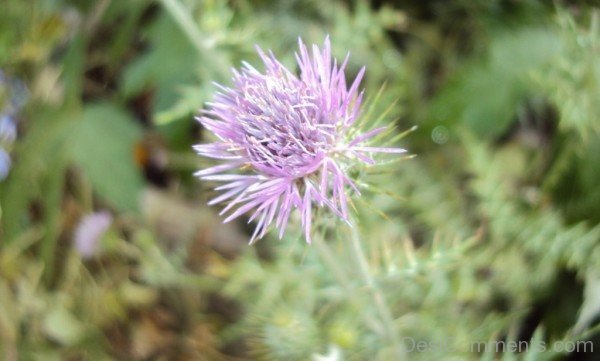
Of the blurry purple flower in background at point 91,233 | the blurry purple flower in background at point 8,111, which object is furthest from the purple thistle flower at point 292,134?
the blurry purple flower in background at point 8,111

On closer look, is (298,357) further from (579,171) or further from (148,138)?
(148,138)

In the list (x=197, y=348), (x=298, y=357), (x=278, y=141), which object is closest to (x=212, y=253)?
(x=197, y=348)

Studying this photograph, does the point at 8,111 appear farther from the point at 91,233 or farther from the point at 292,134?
the point at 292,134

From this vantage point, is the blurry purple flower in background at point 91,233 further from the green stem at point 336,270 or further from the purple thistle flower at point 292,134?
the purple thistle flower at point 292,134

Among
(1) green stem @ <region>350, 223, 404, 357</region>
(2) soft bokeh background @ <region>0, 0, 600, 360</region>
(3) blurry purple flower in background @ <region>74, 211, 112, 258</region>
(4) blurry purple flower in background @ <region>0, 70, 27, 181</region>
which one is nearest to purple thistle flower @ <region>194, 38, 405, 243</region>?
(1) green stem @ <region>350, 223, 404, 357</region>

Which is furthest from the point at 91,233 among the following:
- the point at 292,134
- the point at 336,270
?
the point at 292,134

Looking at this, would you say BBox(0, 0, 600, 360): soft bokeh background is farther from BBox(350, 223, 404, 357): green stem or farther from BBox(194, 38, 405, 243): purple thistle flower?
BBox(194, 38, 405, 243): purple thistle flower
